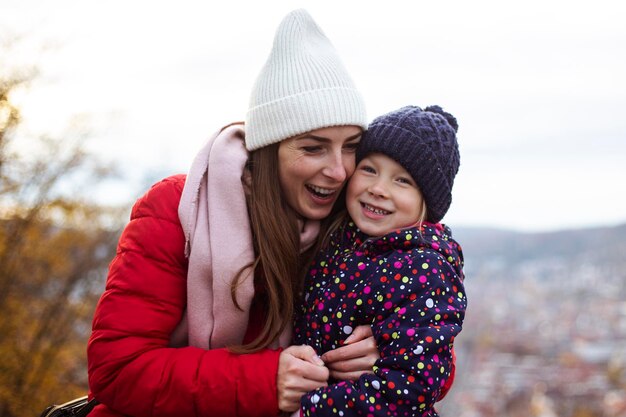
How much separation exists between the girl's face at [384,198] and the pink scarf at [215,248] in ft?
1.38

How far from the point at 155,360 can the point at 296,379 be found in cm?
46

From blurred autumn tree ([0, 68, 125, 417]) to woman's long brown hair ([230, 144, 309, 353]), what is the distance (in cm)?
829

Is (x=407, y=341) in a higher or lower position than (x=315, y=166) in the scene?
lower

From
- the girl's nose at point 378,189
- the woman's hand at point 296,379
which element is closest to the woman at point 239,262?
the woman's hand at point 296,379

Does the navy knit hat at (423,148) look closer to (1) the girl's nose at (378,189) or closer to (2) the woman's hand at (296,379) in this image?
(1) the girl's nose at (378,189)

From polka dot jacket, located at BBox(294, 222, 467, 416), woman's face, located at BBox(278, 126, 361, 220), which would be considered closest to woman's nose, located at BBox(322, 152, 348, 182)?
woman's face, located at BBox(278, 126, 361, 220)

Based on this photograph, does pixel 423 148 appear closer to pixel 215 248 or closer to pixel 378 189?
pixel 378 189

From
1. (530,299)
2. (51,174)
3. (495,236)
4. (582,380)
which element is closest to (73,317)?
(51,174)

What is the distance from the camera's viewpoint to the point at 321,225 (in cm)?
234

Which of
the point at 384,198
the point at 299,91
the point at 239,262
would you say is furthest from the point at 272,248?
the point at 299,91

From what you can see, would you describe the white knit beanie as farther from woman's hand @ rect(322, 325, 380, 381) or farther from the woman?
woman's hand @ rect(322, 325, 380, 381)

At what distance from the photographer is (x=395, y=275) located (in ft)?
6.38

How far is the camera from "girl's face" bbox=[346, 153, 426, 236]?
84.2 inches

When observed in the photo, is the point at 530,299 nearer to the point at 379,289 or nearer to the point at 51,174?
the point at 51,174
